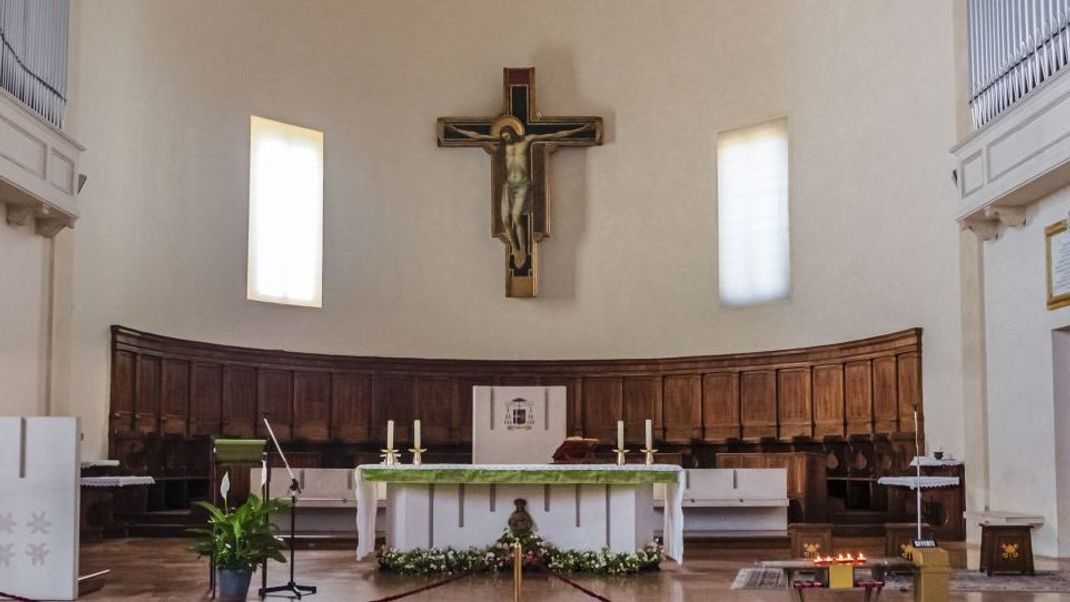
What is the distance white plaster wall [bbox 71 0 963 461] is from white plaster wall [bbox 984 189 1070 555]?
1.17 meters

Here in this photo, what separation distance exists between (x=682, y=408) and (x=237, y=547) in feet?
30.5

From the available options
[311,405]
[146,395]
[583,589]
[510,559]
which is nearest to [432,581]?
[510,559]

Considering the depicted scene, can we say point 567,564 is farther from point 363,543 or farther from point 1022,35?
point 1022,35

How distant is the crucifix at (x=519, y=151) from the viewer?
56.5ft

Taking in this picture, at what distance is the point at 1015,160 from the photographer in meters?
11.4

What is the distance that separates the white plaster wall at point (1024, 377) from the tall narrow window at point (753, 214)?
12.8 feet

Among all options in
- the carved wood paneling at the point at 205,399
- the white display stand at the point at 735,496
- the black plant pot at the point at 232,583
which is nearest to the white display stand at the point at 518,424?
the white display stand at the point at 735,496

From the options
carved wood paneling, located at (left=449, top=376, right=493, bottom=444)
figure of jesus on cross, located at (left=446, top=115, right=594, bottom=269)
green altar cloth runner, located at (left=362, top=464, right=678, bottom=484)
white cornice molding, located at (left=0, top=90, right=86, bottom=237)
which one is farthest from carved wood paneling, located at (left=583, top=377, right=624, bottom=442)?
white cornice molding, located at (left=0, top=90, right=86, bottom=237)

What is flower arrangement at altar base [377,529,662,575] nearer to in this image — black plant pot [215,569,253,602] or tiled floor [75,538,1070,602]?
tiled floor [75,538,1070,602]

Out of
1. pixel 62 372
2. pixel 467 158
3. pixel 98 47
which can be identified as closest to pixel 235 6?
pixel 98 47

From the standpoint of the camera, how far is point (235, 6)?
16188 mm

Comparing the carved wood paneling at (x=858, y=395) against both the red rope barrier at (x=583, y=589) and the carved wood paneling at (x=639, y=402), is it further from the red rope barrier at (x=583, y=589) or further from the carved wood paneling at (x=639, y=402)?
the red rope barrier at (x=583, y=589)

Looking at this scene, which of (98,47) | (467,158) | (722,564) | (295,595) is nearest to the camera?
(295,595)

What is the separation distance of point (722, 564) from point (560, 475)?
6.83ft
